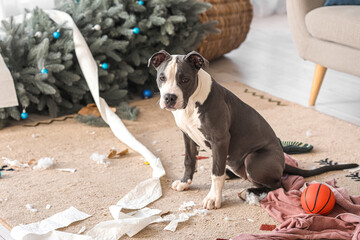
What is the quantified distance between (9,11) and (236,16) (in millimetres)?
1817

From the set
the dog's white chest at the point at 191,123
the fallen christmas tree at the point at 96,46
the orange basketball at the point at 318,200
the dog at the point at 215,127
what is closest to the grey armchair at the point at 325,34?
the fallen christmas tree at the point at 96,46

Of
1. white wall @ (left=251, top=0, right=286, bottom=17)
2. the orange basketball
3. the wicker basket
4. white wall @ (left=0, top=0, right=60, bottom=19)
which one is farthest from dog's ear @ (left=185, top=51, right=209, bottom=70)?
white wall @ (left=251, top=0, right=286, bottom=17)

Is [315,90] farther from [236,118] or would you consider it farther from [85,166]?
[85,166]

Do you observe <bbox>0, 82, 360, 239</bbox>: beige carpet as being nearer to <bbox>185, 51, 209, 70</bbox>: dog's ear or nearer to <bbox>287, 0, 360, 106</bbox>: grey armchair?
<bbox>287, 0, 360, 106</bbox>: grey armchair

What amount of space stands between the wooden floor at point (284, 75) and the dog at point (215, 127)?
1.18 metres

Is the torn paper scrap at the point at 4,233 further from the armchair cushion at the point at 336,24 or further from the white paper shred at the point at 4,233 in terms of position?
the armchair cushion at the point at 336,24

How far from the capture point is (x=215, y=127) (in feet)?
6.21

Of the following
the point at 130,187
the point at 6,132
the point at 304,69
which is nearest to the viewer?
the point at 130,187

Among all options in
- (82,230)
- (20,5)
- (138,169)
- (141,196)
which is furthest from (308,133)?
(20,5)

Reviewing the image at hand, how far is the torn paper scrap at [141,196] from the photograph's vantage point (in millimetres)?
1981

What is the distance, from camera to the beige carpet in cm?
190

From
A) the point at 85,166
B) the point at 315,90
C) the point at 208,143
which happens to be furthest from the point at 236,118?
the point at 315,90

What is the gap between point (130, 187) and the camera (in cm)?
217

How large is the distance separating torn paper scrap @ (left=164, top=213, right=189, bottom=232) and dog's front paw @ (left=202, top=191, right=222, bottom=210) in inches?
4.1
